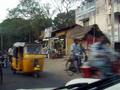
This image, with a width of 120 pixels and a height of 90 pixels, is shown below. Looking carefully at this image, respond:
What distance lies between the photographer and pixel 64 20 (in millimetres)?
29859

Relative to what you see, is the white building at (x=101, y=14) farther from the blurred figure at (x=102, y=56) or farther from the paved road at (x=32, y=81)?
the blurred figure at (x=102, y=56)

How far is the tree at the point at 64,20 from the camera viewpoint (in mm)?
28562

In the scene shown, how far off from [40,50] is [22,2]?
281 inches

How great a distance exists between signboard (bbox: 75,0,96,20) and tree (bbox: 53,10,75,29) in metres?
8.31

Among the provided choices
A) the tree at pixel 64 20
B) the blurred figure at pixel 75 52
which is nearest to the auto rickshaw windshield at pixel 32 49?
the blurred figure at pixel 75 52

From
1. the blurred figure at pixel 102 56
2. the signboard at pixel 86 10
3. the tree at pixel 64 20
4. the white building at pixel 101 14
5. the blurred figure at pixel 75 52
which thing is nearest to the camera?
the blurred figure at pixel 102 56

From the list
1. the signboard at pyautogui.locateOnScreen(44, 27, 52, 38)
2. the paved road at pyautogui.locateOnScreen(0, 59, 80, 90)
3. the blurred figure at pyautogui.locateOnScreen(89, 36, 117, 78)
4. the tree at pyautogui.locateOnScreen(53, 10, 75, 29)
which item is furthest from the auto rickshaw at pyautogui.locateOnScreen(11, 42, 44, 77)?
the tree at pyautogui.locateOnScreen(53, 10, 75, 29)

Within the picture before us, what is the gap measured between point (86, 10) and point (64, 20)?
1185 cm

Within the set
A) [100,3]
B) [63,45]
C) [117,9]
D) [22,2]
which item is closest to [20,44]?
[22,2]

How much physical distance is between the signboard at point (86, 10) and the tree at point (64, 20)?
27.3 feet

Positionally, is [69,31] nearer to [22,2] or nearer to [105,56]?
[22,2]

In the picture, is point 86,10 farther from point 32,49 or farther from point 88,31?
point 32,49

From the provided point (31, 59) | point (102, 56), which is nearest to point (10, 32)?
point (31, 59)

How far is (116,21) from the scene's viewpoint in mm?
15297
